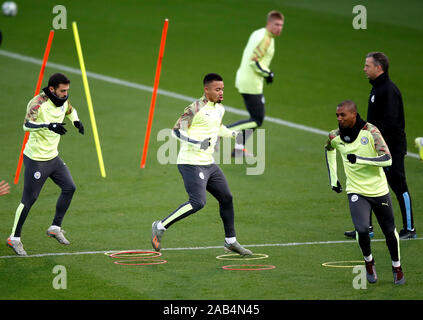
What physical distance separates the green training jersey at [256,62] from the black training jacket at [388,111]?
4946 mm

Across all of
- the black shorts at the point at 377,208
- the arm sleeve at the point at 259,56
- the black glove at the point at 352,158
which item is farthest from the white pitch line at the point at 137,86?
the black glove at the point at 352,158

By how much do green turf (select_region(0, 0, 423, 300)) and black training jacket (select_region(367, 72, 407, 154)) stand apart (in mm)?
1593

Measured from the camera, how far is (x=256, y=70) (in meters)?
17.3

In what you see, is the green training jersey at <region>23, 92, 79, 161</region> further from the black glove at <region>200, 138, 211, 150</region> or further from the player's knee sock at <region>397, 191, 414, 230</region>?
the player's knee sock at <region>397, 191, 414, 230</region>

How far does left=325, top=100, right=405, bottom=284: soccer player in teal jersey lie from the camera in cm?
1059

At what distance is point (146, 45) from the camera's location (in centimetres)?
2747

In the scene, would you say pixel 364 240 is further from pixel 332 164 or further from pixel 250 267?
pixel 250 267

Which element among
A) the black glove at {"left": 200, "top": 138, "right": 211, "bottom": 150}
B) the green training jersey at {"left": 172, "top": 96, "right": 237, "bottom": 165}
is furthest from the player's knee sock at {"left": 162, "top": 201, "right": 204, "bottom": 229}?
the black glove at {"left": 200, "top": 138, "right": 211, "bottom": 150}

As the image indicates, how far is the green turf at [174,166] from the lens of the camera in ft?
36.5

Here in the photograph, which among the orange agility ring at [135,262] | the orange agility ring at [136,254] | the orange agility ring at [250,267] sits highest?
the orange agility ring at [136,254]

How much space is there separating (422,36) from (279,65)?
667cm
